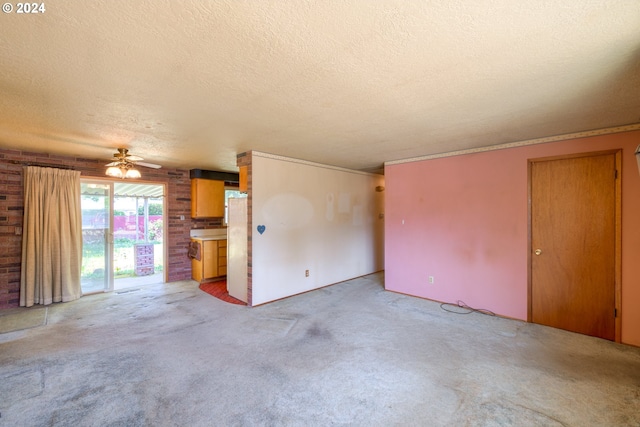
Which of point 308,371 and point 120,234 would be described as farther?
point 120,234

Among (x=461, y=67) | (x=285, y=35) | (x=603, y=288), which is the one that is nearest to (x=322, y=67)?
(x=285, y=35)

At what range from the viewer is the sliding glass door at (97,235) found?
492cm

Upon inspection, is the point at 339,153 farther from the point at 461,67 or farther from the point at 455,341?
the point at 455,341

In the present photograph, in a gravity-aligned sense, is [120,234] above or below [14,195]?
below

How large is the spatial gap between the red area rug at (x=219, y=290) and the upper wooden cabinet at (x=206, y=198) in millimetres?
1507

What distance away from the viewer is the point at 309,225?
16.6 ft

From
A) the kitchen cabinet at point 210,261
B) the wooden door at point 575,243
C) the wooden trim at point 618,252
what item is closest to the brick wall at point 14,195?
the kitchen cabinet at point 210,261

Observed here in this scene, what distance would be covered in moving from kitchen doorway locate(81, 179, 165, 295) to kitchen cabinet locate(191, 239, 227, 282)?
26.7 inches

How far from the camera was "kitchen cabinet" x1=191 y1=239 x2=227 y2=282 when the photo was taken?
5727mm

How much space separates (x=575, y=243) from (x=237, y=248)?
473 cm

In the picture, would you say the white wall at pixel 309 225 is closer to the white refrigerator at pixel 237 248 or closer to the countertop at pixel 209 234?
the white refrigerator at pixel 237 248

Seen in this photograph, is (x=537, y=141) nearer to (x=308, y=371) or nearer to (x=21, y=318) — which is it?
(x=308, y=371)

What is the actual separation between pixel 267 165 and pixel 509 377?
12.7ft

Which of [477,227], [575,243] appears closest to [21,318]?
[477,227]
